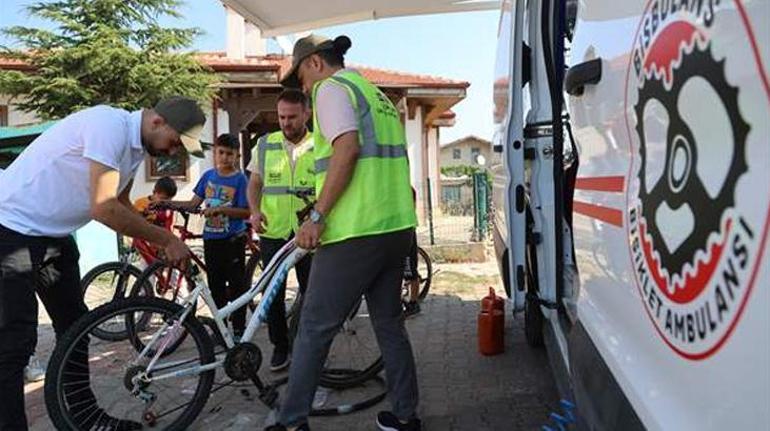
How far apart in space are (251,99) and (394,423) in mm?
14279

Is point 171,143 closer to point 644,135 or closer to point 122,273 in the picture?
point 644,135

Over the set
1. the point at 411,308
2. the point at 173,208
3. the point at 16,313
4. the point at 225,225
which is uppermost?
the point at 173,208

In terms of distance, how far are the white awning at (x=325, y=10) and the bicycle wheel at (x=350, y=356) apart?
3.81 meters

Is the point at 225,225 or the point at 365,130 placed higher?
the point at 365,130

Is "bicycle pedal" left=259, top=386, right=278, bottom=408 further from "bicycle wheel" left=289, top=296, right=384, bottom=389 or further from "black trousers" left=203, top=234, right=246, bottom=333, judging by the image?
"black trousers" left=203, top=234, right=246, bottom=333

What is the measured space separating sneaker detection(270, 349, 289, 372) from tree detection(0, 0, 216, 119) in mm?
10549

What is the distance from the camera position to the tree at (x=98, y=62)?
538 inches

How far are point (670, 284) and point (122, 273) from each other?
5584mm

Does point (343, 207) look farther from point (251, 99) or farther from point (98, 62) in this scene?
point (251, 99)

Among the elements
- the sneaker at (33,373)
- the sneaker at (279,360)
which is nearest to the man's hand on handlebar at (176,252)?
the sneaker at (279,360)

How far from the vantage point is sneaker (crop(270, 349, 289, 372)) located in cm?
450

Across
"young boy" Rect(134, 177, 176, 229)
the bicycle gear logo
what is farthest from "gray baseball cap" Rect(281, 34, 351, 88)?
"young boy" Rect(134, 177, 176, 229)

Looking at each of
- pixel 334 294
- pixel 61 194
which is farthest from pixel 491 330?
pixel 61 194

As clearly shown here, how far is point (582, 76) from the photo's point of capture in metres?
1.75
